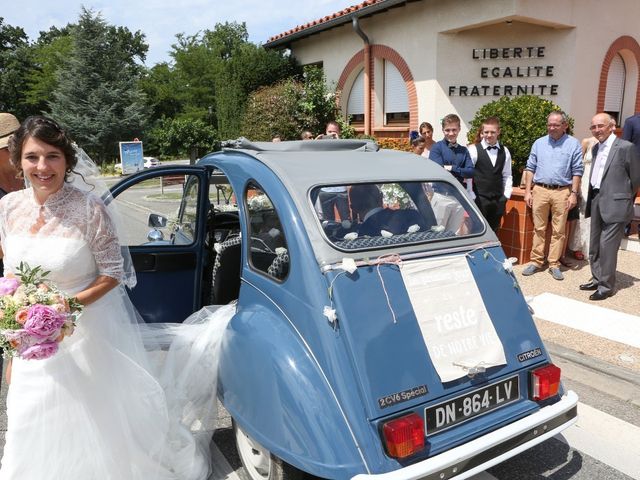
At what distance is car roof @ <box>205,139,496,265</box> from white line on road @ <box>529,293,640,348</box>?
207cm

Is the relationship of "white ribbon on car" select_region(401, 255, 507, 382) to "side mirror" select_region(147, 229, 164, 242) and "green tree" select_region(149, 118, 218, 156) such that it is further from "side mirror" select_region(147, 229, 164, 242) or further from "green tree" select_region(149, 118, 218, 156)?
"green tree" select_region(149, 118, 218, 156)

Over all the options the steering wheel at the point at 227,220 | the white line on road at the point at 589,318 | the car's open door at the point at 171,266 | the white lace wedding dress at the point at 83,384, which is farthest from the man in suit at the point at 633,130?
the white lace wedding dress at the point at 83,384

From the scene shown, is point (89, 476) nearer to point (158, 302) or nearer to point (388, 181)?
point (158, 302)

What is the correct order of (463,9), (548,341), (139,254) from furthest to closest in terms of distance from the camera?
(463,9) < (548,341) < (139,254)

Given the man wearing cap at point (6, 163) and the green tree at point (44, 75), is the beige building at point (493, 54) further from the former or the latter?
the green tree at point (44, 75)

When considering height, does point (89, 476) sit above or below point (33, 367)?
below

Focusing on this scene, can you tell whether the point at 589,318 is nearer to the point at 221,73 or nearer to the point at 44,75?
the point at 221,73

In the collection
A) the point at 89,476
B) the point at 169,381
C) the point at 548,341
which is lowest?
the point at 548,341

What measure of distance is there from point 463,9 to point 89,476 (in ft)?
36.1

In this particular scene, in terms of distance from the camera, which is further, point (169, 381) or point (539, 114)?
point (539, 114)

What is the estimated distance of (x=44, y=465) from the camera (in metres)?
2.45

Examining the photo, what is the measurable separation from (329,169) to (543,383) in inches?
66.8

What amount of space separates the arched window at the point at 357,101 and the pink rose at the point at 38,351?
509 inches

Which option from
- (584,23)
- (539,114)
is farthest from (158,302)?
(584,23)
